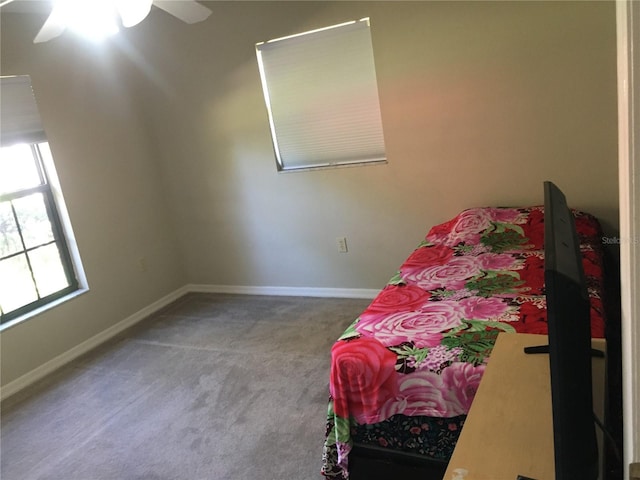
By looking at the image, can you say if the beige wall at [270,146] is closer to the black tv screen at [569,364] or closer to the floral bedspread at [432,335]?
the floral bedspread at [432,335]

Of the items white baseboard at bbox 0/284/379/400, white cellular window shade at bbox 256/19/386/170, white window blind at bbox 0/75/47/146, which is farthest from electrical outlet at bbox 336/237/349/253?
white window blind at bbox 0/75/47/146

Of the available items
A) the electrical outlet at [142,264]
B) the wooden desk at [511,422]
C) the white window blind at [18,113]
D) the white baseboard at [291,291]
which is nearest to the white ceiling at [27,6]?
the white window blind at [18,113]

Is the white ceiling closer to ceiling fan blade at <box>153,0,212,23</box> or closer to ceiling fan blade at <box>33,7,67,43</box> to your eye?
ceiling fan blade at <box>33,7,67,43</box>

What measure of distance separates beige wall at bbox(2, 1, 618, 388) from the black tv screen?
2.48m

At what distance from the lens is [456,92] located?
3.27 metres

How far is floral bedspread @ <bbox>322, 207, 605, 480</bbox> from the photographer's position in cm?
182

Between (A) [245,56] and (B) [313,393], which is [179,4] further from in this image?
(B) [313,393]

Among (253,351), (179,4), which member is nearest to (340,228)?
(253,351)

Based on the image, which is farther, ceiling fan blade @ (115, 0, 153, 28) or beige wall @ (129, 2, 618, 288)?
beige wall @ (129, 2, 618, 288)

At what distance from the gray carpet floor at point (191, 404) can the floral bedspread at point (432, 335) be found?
1.63 feet

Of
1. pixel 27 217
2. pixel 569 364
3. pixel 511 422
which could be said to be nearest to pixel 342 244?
pixel 27 217

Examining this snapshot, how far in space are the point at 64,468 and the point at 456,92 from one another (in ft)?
9.94

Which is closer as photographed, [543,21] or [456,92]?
[543,21]

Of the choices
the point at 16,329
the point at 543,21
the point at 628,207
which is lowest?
the point at 16,329
